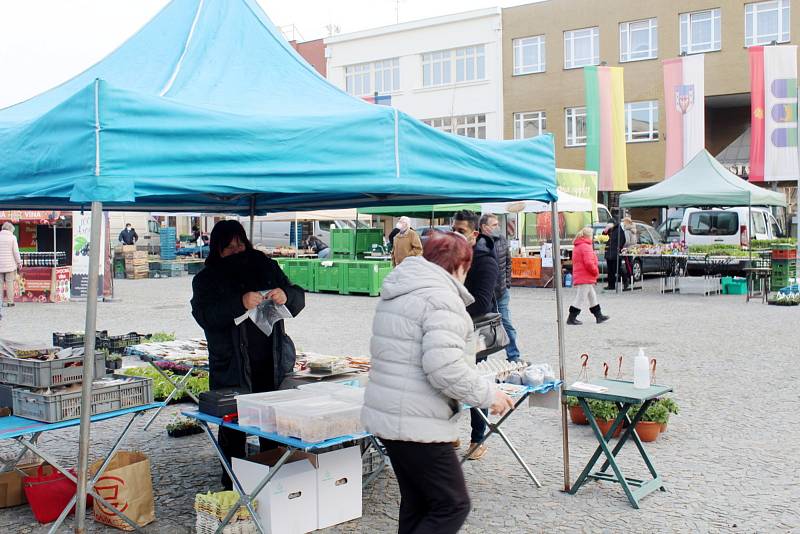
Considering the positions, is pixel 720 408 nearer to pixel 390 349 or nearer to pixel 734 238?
pixel 390 349

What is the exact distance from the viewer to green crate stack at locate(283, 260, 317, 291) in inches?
834

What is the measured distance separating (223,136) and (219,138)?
A: 2cm

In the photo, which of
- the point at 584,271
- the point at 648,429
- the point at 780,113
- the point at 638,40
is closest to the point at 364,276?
the point at 584,271

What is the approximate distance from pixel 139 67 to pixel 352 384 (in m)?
2.53

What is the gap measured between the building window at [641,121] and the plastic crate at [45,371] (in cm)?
3343

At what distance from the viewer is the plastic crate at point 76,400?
470 centimetres

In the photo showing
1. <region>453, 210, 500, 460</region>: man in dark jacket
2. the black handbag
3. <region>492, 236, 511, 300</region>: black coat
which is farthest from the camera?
<region>492, 236, 511, 300</region>: black coat

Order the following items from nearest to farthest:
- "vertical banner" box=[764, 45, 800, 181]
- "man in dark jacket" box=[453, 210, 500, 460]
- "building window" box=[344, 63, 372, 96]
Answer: "man in dark jacket" box=[453, 210, 500, 460], "vertical banner" box=[764, 45, 800, 181], "building window" box=[344, 63, 372, 96]

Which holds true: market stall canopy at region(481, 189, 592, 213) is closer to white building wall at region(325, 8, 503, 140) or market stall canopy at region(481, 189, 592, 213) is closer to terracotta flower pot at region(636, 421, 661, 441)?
terracotta flower pot at region(636, 421, 661, 441)

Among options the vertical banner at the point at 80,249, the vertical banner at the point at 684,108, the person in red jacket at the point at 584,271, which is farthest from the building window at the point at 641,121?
the vertical banner at the point at 80,249

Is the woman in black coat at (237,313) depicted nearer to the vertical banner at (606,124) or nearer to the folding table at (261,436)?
the folding table at (261,436)

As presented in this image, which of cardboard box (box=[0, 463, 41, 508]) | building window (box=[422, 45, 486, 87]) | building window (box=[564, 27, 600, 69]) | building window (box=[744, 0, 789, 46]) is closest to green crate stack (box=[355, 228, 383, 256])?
cardboard box (box=[0, 463, 41, 508])

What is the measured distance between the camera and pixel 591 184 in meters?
23.6

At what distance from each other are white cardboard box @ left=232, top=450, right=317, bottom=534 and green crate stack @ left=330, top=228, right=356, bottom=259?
1688 centimetres
